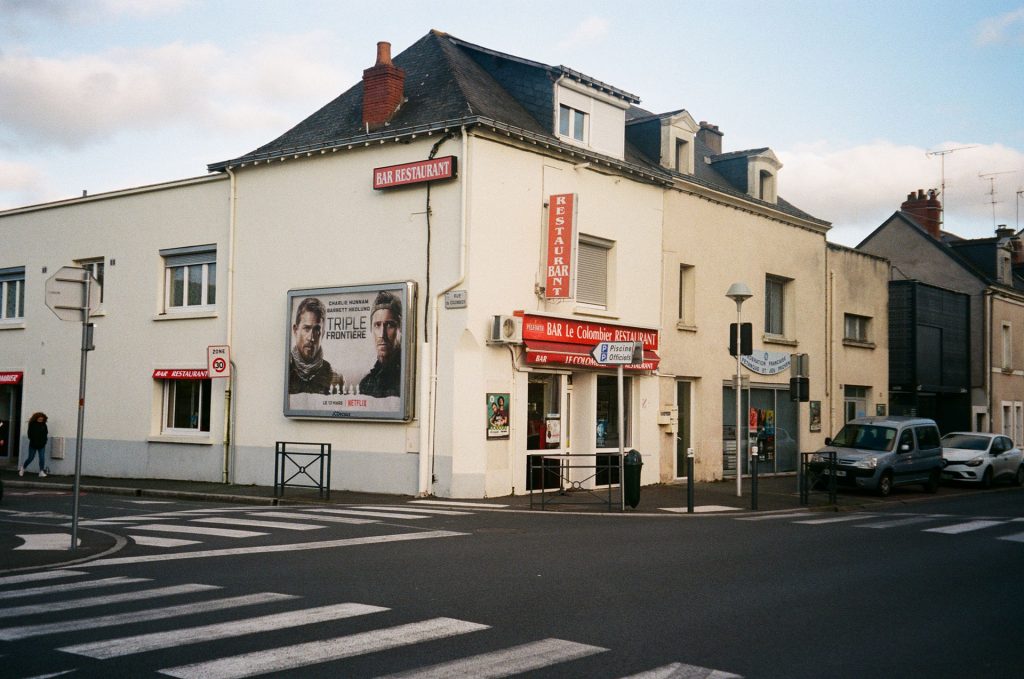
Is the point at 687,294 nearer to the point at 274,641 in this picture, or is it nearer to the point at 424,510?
the point at 424,510

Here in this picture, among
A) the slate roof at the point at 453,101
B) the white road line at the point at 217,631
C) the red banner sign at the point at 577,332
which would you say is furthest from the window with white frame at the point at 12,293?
the white road line at the point at 217,631

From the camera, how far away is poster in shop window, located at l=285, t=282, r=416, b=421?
19266mm

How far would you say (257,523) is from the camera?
14.1m

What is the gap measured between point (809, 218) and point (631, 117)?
630 cm

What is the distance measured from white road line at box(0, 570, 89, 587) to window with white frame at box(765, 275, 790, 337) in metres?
21.6

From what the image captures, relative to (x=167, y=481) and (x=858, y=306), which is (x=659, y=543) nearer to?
(x=167, y=481)

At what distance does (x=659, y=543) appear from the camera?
482 inches

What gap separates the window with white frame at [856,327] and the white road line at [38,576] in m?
25.9

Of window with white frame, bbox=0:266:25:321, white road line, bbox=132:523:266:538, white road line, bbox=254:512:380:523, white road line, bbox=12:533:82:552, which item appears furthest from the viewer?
window with white frame, bbox=0:266:25:321

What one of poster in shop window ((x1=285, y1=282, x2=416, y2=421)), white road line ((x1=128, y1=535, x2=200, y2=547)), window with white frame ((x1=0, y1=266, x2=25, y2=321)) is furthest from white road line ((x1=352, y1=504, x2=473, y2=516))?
window with white frame ((x1=0, y1=266, x2=25, y2=321))

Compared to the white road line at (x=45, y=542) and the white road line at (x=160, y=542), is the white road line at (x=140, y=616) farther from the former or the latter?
the white road line at (x=45, y=542)

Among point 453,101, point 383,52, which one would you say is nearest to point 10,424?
point 383,52

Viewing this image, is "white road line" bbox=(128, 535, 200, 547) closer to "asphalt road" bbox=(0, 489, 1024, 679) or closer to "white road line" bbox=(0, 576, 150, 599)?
"asphalt road" bbox=(0, 489, 1024, 679)

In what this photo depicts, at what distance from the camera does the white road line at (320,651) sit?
5.81 metres
